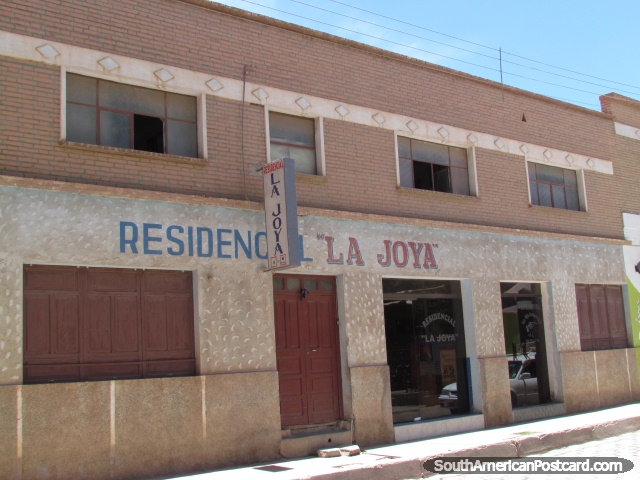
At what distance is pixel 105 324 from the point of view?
9922 millimetres

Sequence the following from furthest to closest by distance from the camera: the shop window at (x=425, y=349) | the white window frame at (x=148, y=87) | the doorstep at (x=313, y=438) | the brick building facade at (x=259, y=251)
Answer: the shop window at (x=425, y=349)
the doorstep at (x=313, y=438)
the white window frame at (x=148, y=87)
the brick building facade at (x=259, y=251)

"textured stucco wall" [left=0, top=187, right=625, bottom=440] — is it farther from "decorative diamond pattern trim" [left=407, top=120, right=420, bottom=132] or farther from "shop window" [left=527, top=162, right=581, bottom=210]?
"decorative diamond pattern trim" [left=407, top=120, right=420, bottom=132]

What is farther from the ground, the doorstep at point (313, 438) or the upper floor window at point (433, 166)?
the upper floor window at point (433, 166)

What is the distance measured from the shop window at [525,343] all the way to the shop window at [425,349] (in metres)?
1.27

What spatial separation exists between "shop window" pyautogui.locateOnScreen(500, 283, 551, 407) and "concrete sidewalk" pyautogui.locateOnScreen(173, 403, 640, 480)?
0.81 m

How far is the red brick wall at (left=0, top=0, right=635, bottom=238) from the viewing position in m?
9.78

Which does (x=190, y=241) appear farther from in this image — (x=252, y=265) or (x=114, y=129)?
(x=114, y=129)

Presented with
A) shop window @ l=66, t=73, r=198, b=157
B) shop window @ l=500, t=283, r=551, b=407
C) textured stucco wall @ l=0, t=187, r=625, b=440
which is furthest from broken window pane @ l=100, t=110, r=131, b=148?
shop window @ l=500, t=283, r=551, b=407

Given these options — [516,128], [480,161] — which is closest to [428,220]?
[480,161]

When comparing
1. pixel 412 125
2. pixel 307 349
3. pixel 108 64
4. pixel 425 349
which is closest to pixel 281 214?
pixel 307 349

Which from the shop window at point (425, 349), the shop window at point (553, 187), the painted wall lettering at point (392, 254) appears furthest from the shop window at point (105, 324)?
the shop window at point (553, 187)

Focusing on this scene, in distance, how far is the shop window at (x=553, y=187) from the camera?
16.4 m

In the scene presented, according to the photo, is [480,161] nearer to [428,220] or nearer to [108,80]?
[428,220]

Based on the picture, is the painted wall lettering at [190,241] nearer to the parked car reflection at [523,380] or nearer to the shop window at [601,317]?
the parked car reflection at [523,380]
